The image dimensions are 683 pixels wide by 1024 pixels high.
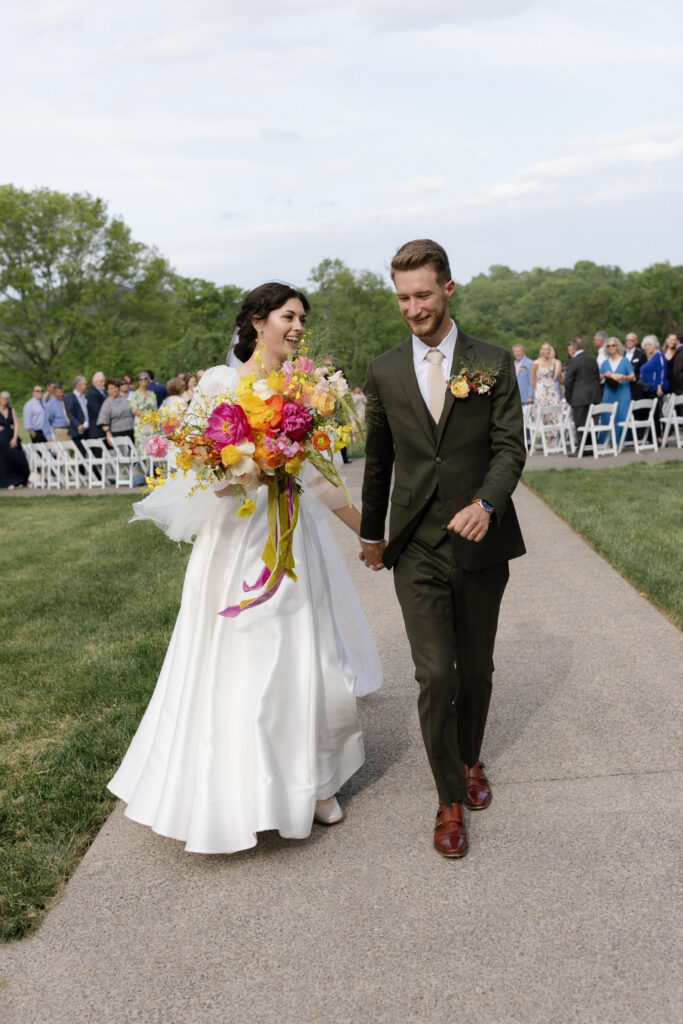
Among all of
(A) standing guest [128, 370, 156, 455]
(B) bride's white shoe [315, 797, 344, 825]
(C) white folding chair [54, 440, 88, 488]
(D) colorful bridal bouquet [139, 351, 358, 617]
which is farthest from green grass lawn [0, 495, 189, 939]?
(C) white folding chair [54, 440, 88, 488]

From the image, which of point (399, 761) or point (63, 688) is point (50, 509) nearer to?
point (63, 688)

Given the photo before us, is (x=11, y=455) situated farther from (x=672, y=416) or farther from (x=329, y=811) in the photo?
(x=329, y=811)

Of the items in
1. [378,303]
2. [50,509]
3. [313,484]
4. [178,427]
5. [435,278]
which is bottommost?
[50,509]

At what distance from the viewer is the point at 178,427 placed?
4.10 meters

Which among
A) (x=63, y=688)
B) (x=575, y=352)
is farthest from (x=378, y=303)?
(x=63, y=688)

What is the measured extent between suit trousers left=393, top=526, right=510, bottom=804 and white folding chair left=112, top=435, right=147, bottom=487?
55.8 ft

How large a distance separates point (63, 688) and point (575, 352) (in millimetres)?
15417

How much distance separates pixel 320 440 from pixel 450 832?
164 cm

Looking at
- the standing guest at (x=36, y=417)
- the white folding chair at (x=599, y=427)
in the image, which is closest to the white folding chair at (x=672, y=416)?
the white folding chair at (x=599, y=427)

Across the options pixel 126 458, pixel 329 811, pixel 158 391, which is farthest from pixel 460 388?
pixel 126 458

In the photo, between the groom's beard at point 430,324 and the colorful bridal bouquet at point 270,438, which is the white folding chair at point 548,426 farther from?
the groom's beard at point 430,324

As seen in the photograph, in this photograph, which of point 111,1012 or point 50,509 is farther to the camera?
point 50,509

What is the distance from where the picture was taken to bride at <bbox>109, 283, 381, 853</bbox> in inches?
161

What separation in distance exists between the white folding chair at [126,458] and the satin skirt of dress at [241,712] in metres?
16.6
